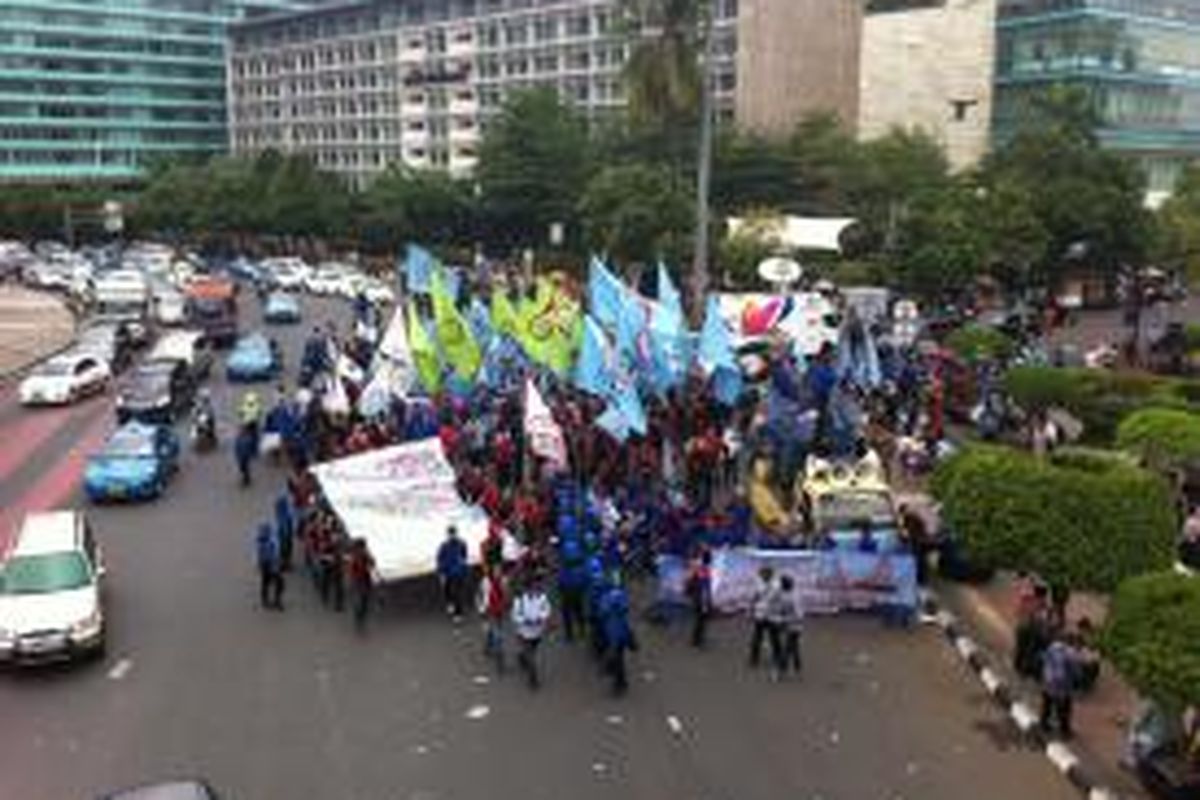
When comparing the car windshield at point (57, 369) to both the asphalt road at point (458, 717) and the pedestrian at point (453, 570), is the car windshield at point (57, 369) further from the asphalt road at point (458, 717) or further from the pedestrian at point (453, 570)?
the pedestrian at point (453, 570)

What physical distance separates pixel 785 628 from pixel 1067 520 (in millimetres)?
3632

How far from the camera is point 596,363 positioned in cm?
2570

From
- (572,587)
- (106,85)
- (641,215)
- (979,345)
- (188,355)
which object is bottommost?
(572,587)

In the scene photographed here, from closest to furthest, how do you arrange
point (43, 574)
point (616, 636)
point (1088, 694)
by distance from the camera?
point (616, 636) → point (1088, 694) → point (43, 574)

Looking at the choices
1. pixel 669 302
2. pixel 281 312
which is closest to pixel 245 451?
pixel 669 302

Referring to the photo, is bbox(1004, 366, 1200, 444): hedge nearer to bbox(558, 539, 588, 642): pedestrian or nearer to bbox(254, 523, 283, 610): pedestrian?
bbox(558, 539, 588, 642): pedestrian

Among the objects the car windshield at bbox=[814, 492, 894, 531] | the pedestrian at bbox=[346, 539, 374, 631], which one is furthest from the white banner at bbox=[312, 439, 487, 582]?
the car windshield at bbox=[814, 492, 894, 531]

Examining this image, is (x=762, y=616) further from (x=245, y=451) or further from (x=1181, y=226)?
(x=1181, y=226)

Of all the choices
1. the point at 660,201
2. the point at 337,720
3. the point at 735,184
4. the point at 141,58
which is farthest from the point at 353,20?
the point at 337,720

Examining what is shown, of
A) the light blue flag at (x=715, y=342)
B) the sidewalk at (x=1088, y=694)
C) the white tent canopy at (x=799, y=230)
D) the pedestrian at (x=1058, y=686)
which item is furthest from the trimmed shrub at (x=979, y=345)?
the pedestrian at (x=1058, y=686)

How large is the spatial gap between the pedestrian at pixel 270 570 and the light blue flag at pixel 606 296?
794cm

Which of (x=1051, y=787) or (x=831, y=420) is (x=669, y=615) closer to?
(x=1051, y=787)

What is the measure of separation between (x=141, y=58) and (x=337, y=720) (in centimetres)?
17629

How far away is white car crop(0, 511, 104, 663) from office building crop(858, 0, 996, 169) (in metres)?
77.4
